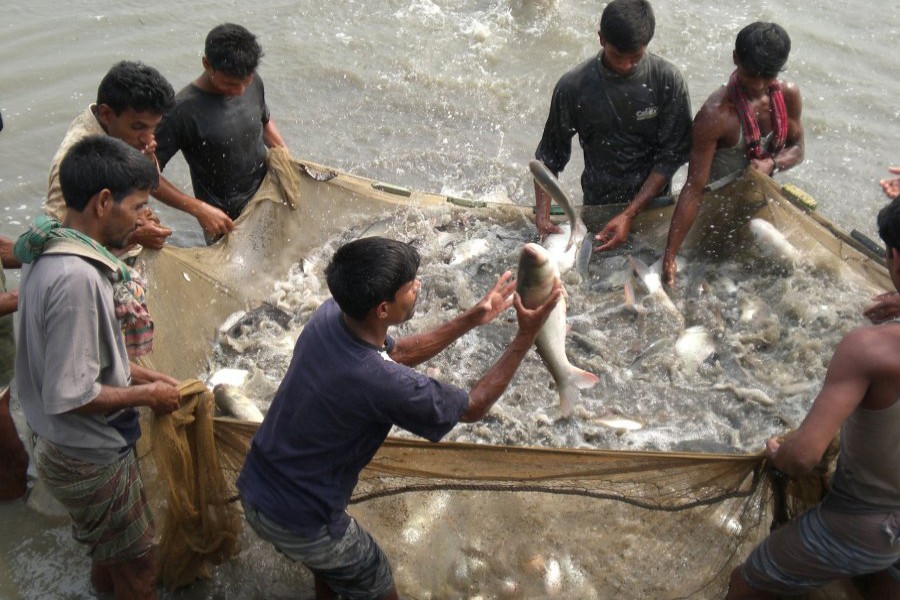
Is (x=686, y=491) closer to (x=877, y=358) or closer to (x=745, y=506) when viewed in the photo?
(x=745, y=506)

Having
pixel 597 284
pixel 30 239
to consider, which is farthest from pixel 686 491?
pixel 30 239

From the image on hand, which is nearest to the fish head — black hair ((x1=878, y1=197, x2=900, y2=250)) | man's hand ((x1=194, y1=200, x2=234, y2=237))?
black hair ((x1=878, y1=197, x2=900, y2=250))

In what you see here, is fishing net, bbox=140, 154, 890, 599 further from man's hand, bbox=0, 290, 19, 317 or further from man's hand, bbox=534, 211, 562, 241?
man's hand, bbox=534, 211, 562, 241

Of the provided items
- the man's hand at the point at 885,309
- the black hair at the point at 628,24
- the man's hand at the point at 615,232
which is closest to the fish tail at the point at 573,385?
the man's hand at the point at 885,309

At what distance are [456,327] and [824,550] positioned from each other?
1743 millimetres

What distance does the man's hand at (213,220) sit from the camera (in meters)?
5.21

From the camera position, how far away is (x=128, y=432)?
3.45 meters

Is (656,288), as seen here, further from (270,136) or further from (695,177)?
(270,136)

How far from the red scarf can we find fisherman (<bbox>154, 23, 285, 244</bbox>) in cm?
304

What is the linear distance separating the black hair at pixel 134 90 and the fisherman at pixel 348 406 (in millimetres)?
1698

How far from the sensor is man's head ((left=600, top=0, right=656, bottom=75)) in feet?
16.0

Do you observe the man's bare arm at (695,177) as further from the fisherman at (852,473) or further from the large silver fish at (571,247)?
the fisherman at (852,473)

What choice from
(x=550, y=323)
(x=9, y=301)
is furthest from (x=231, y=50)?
(x=550, y=323)

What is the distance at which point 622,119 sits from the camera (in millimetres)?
5367
